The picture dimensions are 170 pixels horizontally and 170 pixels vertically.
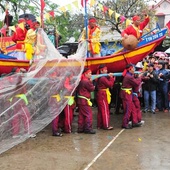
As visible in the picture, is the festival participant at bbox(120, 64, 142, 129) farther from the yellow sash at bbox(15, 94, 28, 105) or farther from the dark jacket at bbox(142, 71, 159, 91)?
the yellow sash at bbox(15, 94, 28, 105)

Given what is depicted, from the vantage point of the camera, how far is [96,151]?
5.46 meters

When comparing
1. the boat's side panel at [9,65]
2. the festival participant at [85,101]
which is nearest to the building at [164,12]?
the boat's side panel at [9,65]

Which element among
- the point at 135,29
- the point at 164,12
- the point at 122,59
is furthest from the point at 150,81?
the point at 164,12

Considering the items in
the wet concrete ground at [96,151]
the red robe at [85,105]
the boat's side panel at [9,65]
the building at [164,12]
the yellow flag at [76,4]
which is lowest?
the wet concrete ground at [96,151]

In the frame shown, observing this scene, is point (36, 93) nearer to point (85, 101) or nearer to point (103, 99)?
point (85, 101)

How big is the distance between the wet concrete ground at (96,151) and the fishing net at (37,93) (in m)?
0.36

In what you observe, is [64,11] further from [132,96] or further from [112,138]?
[112,138]

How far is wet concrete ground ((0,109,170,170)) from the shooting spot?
15.7 ft

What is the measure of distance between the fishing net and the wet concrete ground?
0.36 meters

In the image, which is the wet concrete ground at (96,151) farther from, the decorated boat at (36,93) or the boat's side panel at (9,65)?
the boat's side panel at (9,65)

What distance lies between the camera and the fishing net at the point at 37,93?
5.38 m

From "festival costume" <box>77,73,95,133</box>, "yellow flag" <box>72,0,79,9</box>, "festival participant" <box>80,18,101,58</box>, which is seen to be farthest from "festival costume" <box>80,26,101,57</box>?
"festival costume" <box>77,73,95,133</box>

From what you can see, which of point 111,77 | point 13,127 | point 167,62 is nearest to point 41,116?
point 13,127

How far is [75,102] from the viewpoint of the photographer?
691cm
